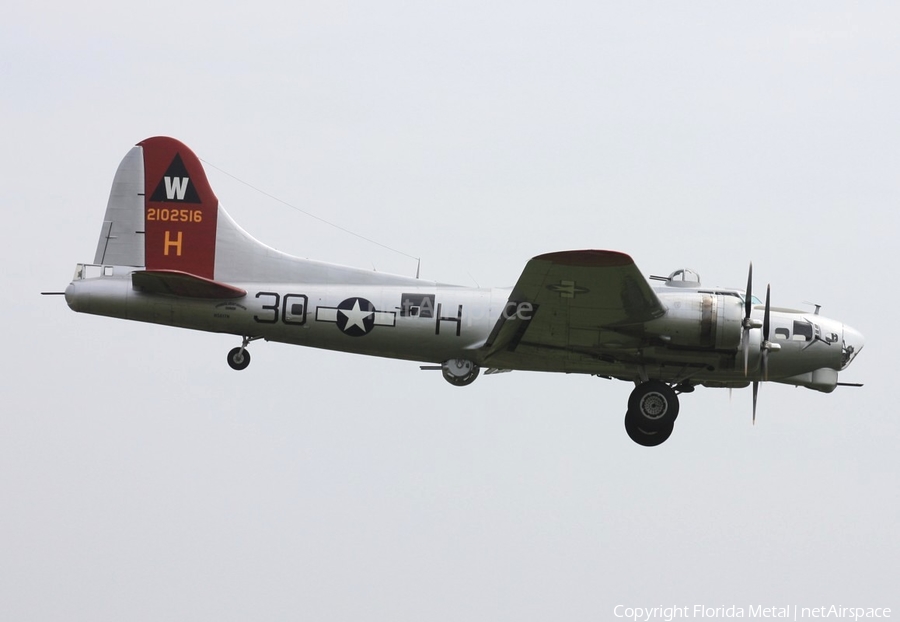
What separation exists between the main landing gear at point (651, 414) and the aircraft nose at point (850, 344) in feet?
9.33

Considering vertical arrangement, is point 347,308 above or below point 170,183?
below

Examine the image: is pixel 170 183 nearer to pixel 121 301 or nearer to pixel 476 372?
pixel 121 301

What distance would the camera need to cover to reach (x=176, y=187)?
68.1 ft

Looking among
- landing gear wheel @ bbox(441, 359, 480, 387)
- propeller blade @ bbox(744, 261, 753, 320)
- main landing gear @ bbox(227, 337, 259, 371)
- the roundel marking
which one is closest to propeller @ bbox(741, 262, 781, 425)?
propeller blade @ bbox(744, 261, 753, 320)

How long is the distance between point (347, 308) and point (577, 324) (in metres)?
3.61

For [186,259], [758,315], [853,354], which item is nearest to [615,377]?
[758,315]

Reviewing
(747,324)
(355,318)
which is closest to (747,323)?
(747,324)

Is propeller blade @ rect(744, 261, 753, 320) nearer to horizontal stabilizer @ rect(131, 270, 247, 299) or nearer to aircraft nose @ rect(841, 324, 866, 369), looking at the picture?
aircraft nose @ rect(841, 324, 866, 369)

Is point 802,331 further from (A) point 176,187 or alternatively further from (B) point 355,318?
(A) point 176,187

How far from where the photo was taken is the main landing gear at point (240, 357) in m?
19.7

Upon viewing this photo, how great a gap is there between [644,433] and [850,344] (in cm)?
364

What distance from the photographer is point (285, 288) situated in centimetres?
1978

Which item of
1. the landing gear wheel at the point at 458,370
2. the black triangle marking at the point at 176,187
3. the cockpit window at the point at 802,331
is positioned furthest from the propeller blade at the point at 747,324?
the black triangle marking at the point at 176,187

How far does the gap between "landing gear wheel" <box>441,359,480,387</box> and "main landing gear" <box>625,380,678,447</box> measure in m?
2.54
